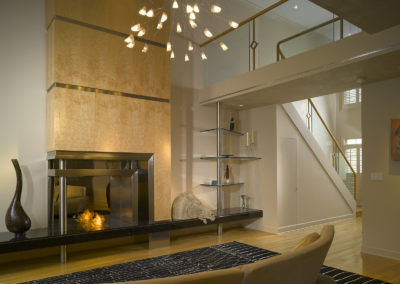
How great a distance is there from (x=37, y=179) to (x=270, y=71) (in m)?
3.63

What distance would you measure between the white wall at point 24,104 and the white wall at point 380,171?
15.0ft

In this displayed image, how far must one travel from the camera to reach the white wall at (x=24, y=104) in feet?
13.8

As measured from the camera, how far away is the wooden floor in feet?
12.3

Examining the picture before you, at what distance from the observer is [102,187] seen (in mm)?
4824

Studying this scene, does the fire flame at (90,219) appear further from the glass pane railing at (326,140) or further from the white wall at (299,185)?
the glass pane railing at (326,140)

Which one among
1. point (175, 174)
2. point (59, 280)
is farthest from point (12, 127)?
point (175, 174)

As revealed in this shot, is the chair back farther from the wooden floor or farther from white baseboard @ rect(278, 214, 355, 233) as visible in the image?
white baseboard @ rect(278, 214, 355, 233)

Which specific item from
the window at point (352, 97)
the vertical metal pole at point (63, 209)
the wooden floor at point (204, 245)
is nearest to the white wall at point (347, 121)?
the window at point (352, 97)

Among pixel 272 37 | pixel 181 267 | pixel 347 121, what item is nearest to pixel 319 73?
pixel 272 37

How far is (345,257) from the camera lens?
4309mm

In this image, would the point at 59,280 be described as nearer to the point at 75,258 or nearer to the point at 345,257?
the point at 75,258

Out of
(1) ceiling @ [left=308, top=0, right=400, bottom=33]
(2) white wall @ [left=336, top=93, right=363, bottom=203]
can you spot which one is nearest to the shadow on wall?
(1) ceiling @ [left=308, top=0, right=400, bottom=33]

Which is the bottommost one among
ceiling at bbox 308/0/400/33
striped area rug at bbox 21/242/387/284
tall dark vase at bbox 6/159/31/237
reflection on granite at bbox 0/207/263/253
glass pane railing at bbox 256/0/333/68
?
striped area rug at bbox 21/242/387/284

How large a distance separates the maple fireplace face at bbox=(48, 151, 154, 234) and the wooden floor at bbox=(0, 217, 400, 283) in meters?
0.41
